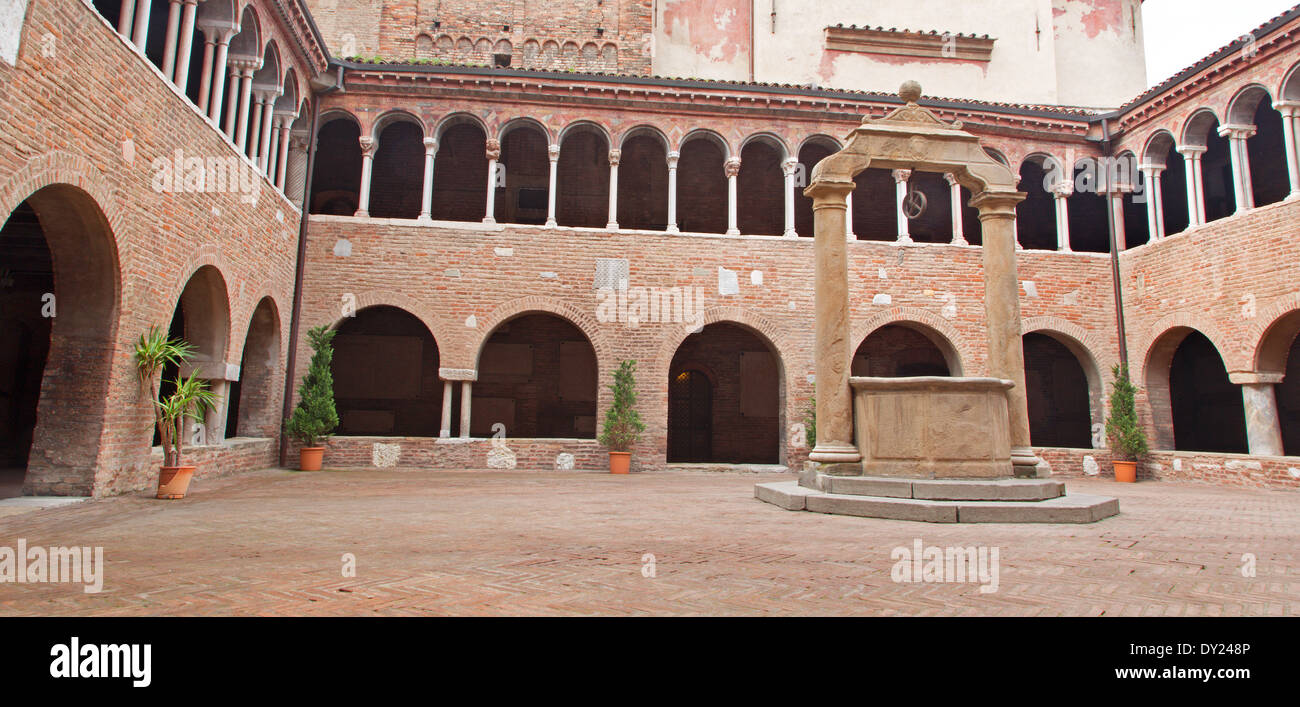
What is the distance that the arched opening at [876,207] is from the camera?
60.3 feet

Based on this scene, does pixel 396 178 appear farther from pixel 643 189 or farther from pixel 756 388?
pixel 756 388

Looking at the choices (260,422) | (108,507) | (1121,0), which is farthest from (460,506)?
(1121,0)

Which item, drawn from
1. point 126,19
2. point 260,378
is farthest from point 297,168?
point 126,19

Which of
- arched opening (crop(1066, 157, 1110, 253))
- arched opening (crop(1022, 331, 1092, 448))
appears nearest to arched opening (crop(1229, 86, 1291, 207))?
arched opening (crop(1066, 157, 1110, 253))

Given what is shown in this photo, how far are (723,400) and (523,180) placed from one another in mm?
7533

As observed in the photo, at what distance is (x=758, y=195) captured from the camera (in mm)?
18250

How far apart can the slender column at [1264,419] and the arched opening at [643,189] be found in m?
12.5

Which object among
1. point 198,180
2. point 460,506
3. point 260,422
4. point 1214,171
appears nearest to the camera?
point 460,506

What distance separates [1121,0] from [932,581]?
80.7 ft

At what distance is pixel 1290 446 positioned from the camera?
17328 millimetres

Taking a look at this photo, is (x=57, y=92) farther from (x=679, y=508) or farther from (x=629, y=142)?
(x=629, y=142)

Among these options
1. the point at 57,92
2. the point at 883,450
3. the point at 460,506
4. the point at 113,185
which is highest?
the point at 57,92

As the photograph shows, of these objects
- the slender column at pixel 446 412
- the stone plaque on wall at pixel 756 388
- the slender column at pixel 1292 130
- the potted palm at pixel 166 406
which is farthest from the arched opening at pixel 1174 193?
the potted palm at pixel 166 406

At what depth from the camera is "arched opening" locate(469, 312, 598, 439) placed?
705 inches
